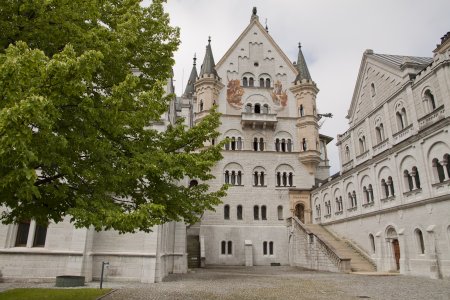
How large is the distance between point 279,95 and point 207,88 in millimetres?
9877

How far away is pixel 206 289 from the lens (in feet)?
51.1

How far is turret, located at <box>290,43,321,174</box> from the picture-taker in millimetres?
40875

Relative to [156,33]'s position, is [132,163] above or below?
below

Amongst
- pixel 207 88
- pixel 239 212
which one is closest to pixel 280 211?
pixel 239 212

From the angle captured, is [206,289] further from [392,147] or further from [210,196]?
[392,147]

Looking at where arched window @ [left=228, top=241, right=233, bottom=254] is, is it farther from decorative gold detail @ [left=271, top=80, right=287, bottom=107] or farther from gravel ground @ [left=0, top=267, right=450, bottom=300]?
gravel ground @ [left=0, top=267, right=450, bottom=300]

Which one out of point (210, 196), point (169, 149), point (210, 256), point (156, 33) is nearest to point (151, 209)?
point (169, 149)

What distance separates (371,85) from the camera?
31.9 metres

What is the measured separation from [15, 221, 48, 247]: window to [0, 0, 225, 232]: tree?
34.1 ft

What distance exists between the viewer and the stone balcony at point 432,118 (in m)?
21.4

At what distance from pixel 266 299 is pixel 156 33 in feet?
34.6

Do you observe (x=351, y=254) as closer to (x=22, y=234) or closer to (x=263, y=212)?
(x=263, y=212)

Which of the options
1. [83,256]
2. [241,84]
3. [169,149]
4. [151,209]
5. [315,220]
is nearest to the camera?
[151,209]

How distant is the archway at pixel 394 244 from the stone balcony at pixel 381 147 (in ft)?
23.0
